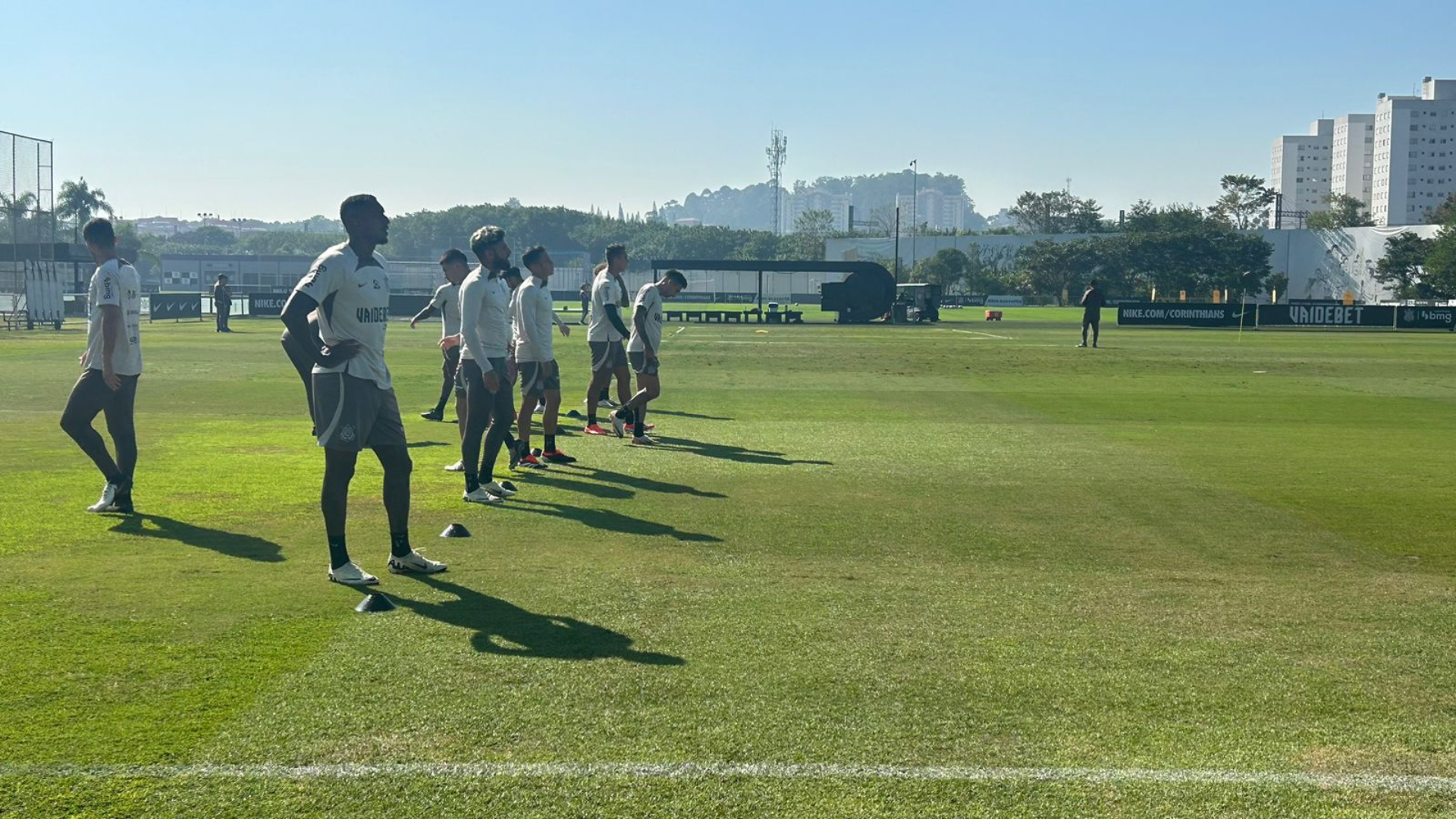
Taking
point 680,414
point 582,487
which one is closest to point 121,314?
point 582,487

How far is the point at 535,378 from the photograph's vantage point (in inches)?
479

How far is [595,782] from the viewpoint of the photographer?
4402mm

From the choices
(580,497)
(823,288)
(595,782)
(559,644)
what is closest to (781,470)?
(580,497)

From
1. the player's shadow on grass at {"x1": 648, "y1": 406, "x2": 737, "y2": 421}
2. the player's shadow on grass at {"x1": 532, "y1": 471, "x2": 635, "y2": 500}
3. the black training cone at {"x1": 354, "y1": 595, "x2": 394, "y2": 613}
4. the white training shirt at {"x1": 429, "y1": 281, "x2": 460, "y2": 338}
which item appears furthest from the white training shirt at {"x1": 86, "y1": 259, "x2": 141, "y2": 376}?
the player's shadow on grass at {"x1": 648, "y1": 406, "x2": 737, "y2": 421}

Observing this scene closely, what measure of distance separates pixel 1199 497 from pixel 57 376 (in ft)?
67.0

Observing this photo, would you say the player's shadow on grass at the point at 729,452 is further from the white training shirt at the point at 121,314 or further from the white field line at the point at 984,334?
the white field line at the point at 984,334

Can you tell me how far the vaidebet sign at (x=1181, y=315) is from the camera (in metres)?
56.0

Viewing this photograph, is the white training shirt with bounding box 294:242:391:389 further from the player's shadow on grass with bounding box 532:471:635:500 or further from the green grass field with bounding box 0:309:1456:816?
the player's shadow on grass with bounding box 532:471:635:500

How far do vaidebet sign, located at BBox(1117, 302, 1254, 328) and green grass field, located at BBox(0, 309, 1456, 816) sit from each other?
1714 inches

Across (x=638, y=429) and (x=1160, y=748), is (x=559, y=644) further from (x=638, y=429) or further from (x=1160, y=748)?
(x=638, y=429)

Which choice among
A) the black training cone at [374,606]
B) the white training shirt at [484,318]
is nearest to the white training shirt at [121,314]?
the white training shirt at [484,318]

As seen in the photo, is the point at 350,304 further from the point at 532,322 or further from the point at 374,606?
the point at 532,322

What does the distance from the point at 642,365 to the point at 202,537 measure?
697cm

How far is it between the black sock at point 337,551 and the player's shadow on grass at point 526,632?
54 centimetres
